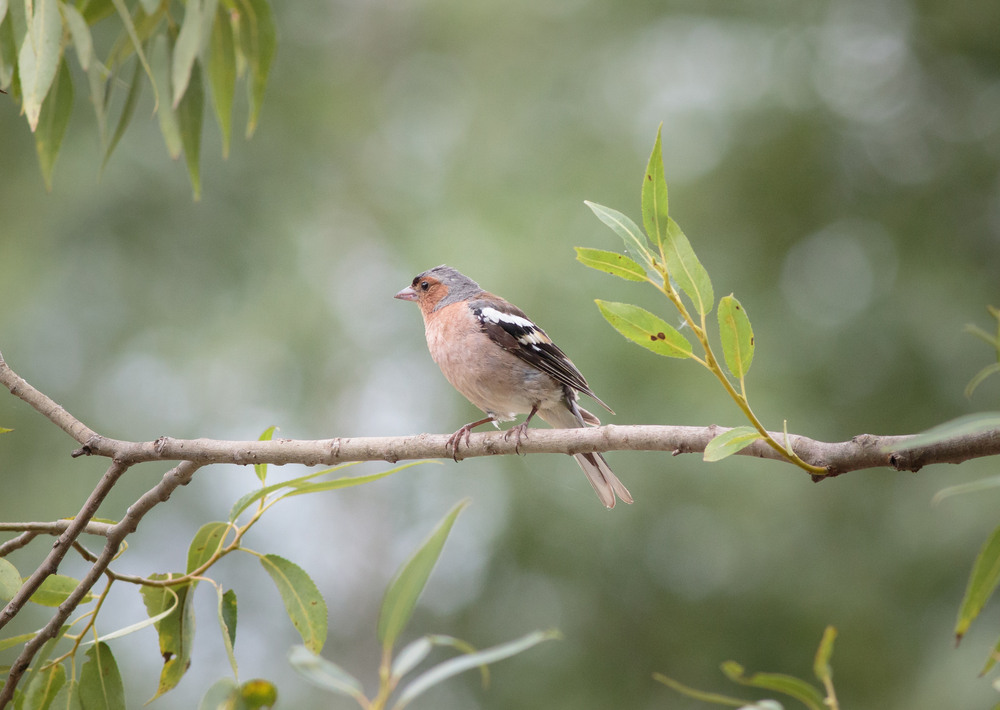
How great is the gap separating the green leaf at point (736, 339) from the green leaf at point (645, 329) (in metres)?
0.08

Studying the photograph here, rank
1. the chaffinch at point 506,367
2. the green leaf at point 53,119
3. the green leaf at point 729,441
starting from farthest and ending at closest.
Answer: the chaffinch at point 506,367 < the green leaf at point 53,119 < the green leaf at point 729,441

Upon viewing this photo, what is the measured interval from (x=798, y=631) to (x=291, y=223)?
6082 mm

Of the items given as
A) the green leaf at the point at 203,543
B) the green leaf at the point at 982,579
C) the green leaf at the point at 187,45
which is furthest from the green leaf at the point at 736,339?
the green leaf at the point at 187,45

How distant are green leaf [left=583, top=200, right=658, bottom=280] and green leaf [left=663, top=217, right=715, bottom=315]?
0.14 ft

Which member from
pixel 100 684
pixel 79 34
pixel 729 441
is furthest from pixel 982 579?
pixel 79 34

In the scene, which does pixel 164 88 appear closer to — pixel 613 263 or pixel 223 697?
pixel 613 263

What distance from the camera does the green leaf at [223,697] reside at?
136cm

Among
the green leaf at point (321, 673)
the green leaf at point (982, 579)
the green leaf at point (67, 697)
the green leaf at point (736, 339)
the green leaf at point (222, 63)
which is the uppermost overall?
→ the green leaf at point (222, 63)

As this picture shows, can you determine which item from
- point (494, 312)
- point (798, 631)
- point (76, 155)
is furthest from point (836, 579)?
point (76, 155)

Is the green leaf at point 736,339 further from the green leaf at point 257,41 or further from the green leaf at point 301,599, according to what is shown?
the green leaf at point 257,41

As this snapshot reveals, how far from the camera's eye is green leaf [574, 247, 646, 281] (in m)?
1.71

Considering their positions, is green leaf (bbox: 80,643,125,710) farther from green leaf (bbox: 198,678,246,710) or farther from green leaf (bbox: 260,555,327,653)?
green leaf (bbox: 198,678,246,710)

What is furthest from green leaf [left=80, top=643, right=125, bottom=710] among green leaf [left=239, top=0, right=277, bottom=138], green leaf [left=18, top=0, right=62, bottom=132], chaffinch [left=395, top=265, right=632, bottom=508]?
chaffinch [left=395, top=265, right=632, bottom=508]

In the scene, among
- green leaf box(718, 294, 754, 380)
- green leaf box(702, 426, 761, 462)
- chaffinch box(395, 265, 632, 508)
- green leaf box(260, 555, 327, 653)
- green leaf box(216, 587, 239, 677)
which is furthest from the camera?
chaffinch box(395, 265, 632, 508)
